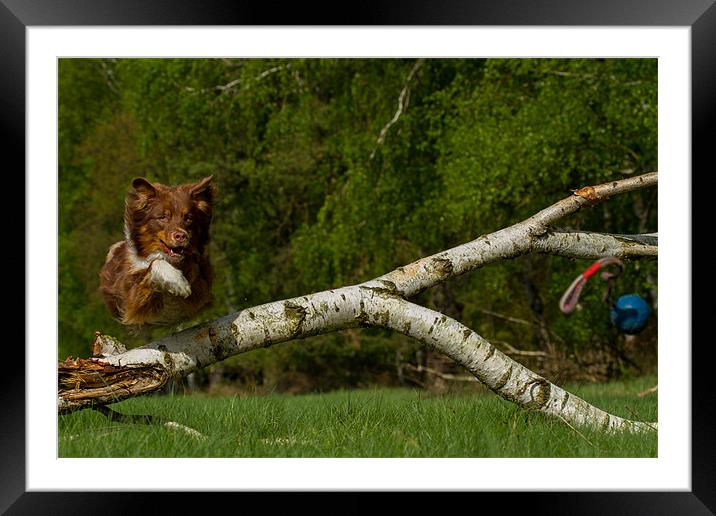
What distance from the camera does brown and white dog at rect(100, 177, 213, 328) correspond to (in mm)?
3906

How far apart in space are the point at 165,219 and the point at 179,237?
16 cm

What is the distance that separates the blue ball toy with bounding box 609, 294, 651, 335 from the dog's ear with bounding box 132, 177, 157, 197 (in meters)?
4.79

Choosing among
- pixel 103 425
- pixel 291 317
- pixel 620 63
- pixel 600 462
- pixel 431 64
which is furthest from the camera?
pixel 431 64

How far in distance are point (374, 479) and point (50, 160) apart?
2323 millimetres

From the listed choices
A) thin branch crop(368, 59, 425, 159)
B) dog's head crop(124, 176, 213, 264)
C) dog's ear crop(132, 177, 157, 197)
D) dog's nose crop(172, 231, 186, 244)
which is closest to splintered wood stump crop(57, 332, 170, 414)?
dog's head crop(124, 176, 213, 264)

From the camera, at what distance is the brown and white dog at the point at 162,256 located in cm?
391

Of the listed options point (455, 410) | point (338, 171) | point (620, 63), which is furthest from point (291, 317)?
point (338, 171)

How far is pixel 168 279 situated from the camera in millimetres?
3867

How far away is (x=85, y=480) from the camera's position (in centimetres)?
377

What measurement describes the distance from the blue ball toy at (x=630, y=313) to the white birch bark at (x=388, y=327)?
7.26 ft

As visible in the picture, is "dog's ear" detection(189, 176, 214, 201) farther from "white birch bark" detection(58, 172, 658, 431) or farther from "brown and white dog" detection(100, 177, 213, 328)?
"white birch bark" detection(58, 172, 658, 431)

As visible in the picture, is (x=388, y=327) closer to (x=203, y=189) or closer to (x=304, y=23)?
(x=203, y=189)

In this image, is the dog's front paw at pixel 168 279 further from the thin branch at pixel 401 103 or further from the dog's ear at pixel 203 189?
the thin branch at pixel 401 103

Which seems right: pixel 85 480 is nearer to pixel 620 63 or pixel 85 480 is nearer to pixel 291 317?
pixel 291 317
